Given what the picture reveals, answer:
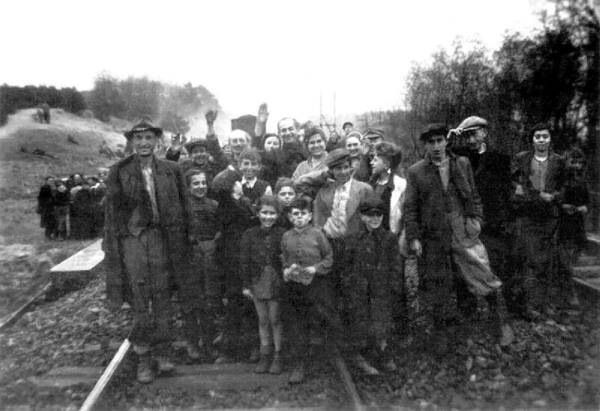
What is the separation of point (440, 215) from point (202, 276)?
2.29 metres

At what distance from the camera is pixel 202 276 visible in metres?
5.38

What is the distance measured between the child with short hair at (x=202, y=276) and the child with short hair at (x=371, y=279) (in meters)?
1.32

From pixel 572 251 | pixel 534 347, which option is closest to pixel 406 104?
pixel 572 251

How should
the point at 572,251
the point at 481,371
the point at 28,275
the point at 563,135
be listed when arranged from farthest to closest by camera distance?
1. the point at 563,135
2. the point at 28,275
3. the point at 572,251
4. the point at 481,371

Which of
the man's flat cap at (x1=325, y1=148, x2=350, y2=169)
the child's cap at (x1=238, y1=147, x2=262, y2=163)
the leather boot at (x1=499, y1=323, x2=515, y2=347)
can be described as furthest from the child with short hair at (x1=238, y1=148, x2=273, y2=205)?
the leather boot at (x1=499, y1=323, x2=515, y2=347)

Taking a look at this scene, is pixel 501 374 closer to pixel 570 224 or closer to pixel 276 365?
pixel 276 365

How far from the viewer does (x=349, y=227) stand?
A: 507 cm

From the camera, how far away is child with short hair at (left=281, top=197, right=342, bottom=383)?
4766 millimetres

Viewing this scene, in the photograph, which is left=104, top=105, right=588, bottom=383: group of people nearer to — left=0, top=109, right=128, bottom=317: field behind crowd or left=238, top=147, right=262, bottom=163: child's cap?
left=238, top=147, right=262, bottom=163: child's cap

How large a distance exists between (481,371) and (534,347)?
60 cm

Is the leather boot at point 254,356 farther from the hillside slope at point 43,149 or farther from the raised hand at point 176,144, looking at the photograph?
the hillside slope at point 43,149

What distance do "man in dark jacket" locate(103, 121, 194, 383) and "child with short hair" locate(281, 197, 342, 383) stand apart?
3.42 ft

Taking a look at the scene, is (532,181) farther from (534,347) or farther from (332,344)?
(332,344)

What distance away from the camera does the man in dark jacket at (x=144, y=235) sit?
16.1 ft
